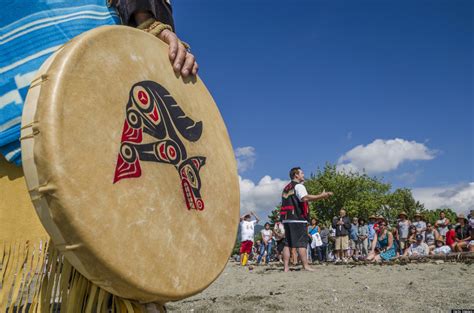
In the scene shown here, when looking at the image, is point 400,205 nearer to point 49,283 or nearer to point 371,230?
point 371,230

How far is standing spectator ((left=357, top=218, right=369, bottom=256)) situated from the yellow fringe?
1108 cm

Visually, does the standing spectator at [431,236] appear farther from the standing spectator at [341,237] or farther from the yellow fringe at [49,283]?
the yellow fringe at [49,283]

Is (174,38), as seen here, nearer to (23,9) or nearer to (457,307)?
(23,9)

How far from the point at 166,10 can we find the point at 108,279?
1.08 m

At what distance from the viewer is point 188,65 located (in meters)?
1.51

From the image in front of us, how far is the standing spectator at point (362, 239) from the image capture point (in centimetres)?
1142

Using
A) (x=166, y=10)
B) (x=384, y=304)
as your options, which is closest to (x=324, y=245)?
(x=384, y=304)

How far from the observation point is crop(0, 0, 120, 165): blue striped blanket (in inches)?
51.8

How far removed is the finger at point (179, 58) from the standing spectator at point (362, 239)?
1093cm

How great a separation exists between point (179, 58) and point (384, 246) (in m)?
9.65

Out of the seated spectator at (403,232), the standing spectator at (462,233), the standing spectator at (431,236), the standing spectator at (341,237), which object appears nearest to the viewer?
the standing spectator at (462,233)

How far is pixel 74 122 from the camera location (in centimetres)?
100

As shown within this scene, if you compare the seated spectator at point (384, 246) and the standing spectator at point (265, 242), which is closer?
the seated spectator at point (384, 246)

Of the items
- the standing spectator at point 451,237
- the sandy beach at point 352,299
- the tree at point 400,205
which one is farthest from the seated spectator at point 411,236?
the tree at point 400,205
